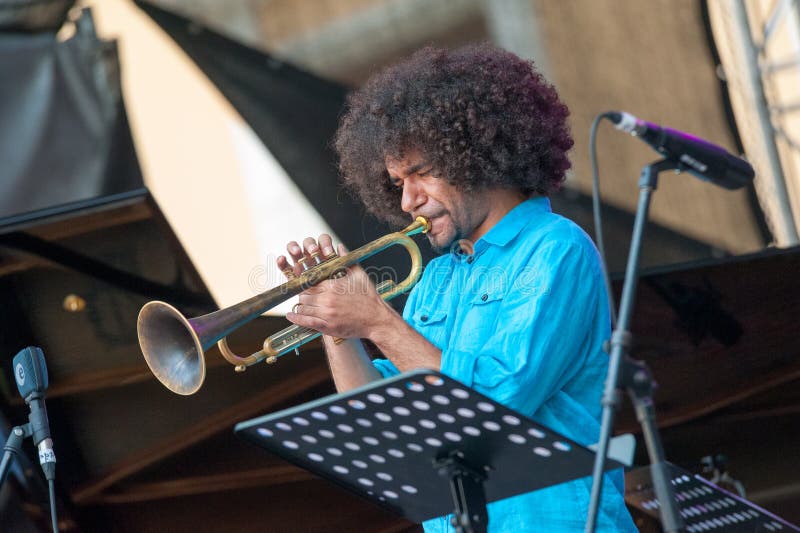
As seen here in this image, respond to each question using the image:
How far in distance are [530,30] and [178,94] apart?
1412 mm

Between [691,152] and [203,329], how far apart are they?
1462 mm

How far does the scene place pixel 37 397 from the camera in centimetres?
287

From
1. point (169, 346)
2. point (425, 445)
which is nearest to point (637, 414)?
point (425, 445)

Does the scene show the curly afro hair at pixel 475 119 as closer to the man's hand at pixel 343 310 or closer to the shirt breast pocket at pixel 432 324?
the shirt breast pocket at pixel 432 324

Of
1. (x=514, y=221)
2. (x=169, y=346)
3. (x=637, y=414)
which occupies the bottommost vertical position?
(x=637, y=414)

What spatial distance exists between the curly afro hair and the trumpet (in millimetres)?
237

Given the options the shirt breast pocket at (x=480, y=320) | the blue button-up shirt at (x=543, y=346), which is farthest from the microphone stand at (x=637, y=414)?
the shirt breast pocket at (x=480, y=320)

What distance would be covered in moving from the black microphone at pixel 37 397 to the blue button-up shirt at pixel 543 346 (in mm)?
1009

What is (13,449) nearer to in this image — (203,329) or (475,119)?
(203,329)

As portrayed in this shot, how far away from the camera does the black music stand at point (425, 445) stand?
2.12m

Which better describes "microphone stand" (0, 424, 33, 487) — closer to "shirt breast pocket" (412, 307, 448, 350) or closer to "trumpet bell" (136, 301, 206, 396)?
"trumpet bell" (136, 301, 206, 396)

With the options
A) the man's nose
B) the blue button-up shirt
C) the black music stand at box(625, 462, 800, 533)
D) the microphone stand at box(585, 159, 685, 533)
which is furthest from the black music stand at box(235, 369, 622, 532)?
the man's nose

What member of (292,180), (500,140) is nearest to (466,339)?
(500,140)

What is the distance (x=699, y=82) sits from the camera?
170 inches
